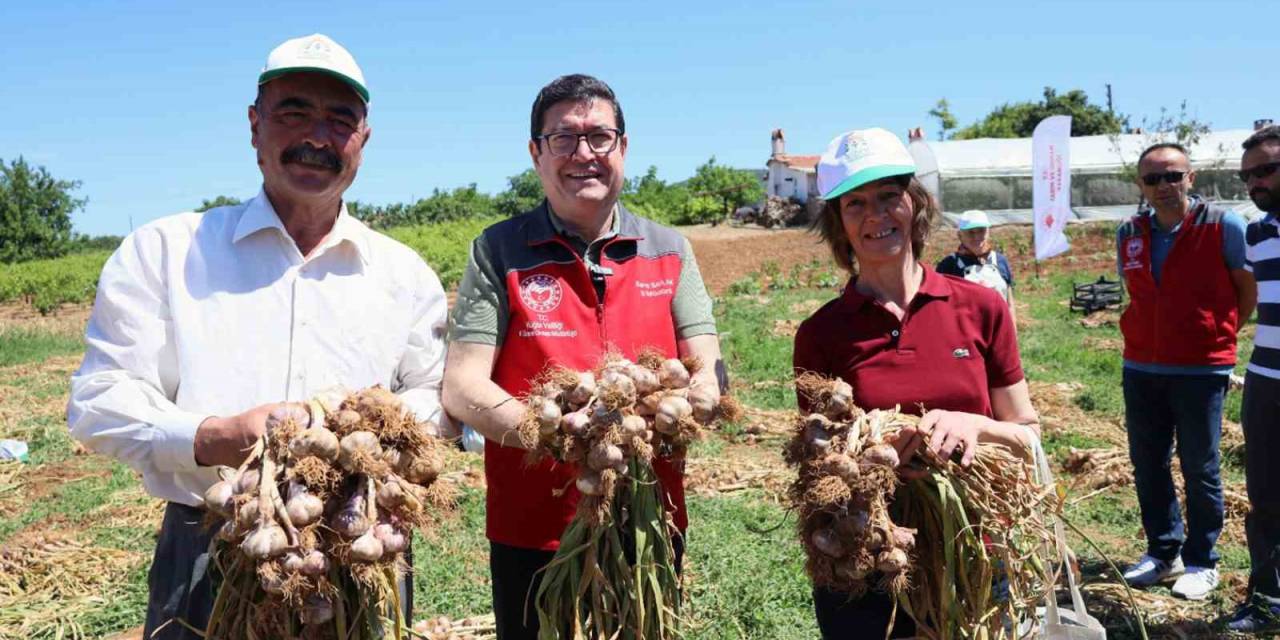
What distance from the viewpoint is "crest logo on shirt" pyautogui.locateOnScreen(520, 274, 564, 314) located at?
2.29 metres

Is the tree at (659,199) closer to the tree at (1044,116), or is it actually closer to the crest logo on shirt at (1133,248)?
the tree at (1044,116)

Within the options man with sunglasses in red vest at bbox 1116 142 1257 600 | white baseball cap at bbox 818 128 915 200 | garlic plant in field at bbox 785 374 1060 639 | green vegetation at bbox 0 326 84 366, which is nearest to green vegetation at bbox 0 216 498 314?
green vegetation at bbox 0 326 84 366

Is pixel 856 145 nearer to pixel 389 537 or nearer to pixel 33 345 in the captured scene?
pixel 389 537

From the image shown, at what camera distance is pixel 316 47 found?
2078 mm

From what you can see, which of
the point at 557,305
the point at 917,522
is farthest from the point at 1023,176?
the point at 557,305

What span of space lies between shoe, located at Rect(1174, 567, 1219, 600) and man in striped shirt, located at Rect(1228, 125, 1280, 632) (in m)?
0.39

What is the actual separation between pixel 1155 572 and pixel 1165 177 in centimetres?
196

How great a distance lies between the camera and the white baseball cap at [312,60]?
204cm

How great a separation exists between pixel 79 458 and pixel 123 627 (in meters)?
4.28

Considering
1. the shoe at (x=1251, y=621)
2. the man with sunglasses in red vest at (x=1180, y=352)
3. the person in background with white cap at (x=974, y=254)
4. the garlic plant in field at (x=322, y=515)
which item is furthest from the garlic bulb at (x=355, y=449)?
the person in background with white cap at (x=974, y=254)

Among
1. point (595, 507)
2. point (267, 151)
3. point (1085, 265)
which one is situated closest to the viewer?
point (595, 507)

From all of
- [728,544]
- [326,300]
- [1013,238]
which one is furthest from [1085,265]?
[326,300]

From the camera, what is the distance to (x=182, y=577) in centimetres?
202

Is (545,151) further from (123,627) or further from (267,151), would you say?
(123,627)
